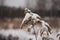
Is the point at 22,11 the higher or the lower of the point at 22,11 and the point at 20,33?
the higher

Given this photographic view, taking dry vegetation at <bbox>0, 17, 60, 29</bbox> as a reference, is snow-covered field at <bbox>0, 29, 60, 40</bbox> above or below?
below

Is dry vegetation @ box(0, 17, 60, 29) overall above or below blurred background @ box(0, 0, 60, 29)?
below

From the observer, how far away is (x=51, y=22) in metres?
2.93

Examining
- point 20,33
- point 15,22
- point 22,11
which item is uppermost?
point 22,11

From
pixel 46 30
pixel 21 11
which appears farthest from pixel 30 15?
pixel 21 11

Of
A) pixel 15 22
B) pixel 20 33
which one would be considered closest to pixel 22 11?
pixel 15 22

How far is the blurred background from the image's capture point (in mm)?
2936

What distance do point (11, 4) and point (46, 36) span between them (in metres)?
1.27

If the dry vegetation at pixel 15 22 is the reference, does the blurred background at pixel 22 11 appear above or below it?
above

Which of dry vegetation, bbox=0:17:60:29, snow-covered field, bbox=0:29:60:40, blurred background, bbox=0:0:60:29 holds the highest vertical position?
blurred background, bbox=0:0:60:29

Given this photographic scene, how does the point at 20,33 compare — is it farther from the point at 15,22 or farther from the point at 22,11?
the point at 22,11

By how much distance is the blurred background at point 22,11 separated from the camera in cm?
294

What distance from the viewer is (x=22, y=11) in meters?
2.95

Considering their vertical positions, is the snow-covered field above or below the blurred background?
below
